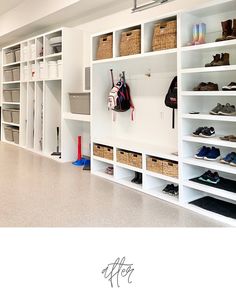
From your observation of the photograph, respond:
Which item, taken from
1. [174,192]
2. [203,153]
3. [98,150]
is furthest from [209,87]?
[98,150]

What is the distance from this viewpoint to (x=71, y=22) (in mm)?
6605

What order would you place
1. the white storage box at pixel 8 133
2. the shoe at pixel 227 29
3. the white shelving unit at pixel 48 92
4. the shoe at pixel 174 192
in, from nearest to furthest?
1. the shoe at pixel 227 29
2. the shoe at pixel 174 192
3. the white shelving unit at pixel 48 92
4. the white storage box at pixel 8 133

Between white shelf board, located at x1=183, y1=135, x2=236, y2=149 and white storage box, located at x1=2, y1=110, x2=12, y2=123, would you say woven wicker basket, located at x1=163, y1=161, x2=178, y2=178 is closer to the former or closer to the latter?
white shelf board, located at x1=183, y1=135, x2=236, y2=149

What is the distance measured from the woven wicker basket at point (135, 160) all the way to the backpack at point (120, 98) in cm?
94

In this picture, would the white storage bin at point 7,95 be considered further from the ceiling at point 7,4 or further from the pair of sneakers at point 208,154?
the pair of sneakers at point 208,154

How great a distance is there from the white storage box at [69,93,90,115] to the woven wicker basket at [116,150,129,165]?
129 centimetres

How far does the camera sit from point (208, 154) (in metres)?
3.62

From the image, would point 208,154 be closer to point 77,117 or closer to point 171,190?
point 171,190

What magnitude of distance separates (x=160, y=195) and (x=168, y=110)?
1321 mm

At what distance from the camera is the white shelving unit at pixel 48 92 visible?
618 centimetres

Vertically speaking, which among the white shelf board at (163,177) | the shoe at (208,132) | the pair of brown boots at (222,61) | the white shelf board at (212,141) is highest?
the pair of brown boots at (222,61)

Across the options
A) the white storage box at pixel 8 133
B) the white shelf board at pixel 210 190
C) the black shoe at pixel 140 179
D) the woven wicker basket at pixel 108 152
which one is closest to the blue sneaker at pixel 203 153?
the white shelf board at pixel 210 190
